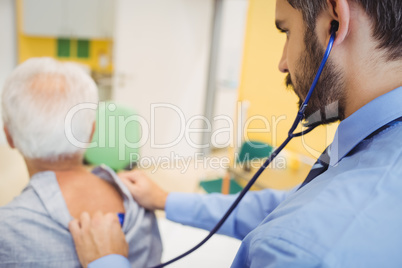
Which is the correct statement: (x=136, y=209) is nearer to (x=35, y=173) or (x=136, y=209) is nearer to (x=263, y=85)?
(x=35, y=173)

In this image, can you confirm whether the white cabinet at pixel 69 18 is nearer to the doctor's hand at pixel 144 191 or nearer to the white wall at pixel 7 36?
the white wall at pixel 7 36

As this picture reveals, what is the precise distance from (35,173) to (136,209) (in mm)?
297

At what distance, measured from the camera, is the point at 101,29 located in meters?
3.30

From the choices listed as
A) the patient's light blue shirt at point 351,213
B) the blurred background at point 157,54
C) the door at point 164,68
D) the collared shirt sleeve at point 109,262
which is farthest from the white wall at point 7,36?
the patient's light blue shirt at point 351,213

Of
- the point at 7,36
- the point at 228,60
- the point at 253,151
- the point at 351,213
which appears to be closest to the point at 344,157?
the point at 351,213

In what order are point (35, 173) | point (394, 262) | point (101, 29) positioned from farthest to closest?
point (101, 29), point (35, 173), point (394, 262)

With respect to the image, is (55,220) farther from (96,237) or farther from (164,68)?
(164,68)

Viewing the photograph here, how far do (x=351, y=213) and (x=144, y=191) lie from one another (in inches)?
26.5

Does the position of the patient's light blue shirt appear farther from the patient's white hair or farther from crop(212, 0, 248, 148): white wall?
crop(212, 0, 248, 148): white wall

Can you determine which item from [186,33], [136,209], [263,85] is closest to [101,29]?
[186,33]

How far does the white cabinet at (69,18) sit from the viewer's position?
297cm

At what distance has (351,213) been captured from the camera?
46 centimetres

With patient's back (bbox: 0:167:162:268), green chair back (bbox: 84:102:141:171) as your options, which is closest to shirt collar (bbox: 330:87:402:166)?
patient's back (bbox: 0:167:162:268)

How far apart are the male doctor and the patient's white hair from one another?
Result: 27 centimetres
